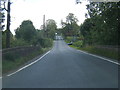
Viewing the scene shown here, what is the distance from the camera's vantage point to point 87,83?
33.9 ft

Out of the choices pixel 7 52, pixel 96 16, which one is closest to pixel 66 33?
pixel 96 16

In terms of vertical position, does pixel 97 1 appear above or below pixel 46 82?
above

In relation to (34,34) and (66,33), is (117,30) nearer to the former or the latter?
(34,34)

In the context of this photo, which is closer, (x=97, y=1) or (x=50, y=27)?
(x=97, y=1)

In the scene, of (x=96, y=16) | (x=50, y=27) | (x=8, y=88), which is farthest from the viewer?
(x=50, y=27)

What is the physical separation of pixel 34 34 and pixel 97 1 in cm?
2946

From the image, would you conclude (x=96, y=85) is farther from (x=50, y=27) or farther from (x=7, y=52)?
(x=50, y=27)

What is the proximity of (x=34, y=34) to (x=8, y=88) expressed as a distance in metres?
49.0

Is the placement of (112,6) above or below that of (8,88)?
Result: above

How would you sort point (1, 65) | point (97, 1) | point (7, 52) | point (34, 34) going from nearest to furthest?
point (1, 65), point (7, 52), point (97, 1), point (34, 34)

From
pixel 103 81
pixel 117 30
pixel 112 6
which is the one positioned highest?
pixel 112 6

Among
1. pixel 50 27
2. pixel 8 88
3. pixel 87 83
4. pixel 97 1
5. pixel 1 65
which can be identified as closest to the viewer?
pixel 8 88

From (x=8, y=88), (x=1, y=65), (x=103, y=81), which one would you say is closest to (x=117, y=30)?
(x=1, y=65)

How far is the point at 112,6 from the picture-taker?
28234mm
